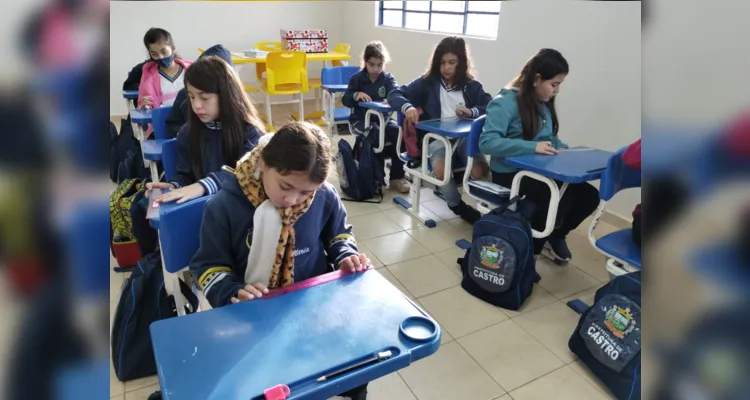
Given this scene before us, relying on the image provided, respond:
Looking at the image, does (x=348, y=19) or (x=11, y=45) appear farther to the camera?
(x=348, y=19)

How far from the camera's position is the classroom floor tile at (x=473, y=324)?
5.34 feet

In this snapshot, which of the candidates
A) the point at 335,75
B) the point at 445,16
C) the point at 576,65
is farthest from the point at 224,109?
the point at 445,16

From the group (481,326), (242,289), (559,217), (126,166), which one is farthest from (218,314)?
(126,166)

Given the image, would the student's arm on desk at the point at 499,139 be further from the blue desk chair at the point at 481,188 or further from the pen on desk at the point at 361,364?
the pen on desk at the point at 361,364

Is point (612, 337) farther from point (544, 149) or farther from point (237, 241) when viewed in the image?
point (237, 241)

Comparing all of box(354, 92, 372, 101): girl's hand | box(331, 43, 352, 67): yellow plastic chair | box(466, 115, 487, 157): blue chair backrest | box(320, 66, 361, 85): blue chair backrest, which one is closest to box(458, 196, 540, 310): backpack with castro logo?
box(466, 115, 487, 157): blue chair backrest

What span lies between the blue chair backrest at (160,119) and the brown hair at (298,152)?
1592 mm

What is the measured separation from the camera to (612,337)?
160cm

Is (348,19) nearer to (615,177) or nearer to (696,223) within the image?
(615,177)

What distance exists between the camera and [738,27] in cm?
20

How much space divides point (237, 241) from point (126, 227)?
123cm

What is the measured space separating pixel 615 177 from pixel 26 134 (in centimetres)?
180

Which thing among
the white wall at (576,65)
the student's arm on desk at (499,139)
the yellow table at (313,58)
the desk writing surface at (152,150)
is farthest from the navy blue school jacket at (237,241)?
the yellow table at (313,58)

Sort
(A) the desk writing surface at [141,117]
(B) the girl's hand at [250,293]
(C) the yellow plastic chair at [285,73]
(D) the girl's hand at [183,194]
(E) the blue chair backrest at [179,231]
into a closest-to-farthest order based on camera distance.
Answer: (B) the girl's hand at [250,293], (E) the blue chair backrest at [179,231], (D) the girl's hand at [183,194], (A) the desk writing surface at [141,117], (C) the yellow plastic chair at [285,73]
